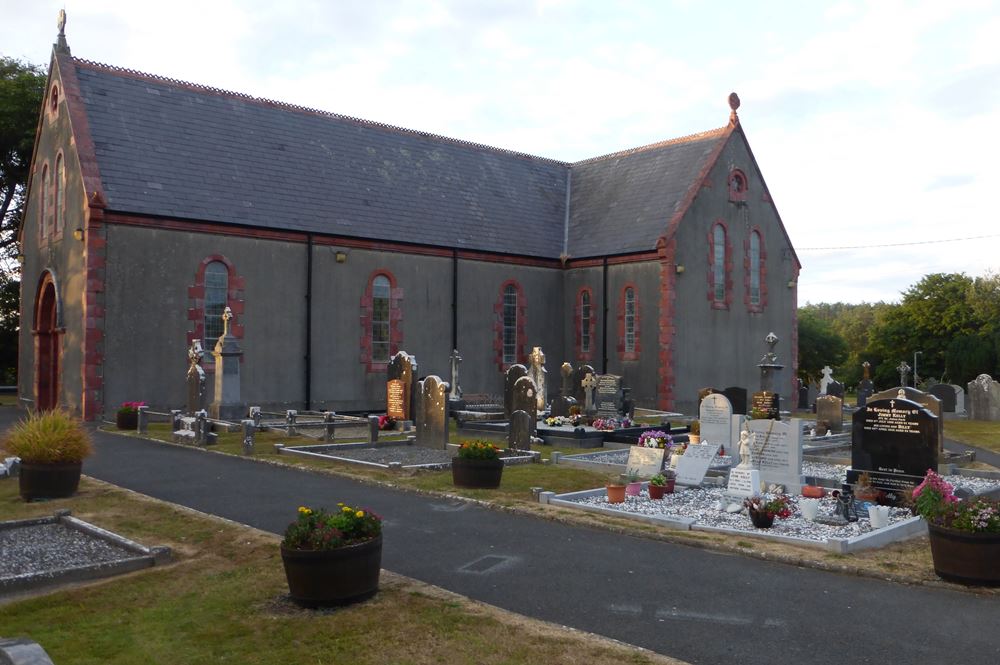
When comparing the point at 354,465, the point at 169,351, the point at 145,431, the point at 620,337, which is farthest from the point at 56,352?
the point at 620,337

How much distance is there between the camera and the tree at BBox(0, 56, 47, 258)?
40344 millimetres

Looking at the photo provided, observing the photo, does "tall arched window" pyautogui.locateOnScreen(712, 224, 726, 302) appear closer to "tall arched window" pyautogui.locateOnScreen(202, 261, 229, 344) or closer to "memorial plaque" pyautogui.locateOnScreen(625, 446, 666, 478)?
"tall arched window" pyautogui.locateOnScreen(202, 261, 229, 344)

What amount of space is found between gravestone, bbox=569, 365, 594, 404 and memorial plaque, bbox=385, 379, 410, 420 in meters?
6.22

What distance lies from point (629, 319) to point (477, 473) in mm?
20821

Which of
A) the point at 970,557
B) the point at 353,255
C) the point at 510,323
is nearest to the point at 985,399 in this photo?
the point at 510,323

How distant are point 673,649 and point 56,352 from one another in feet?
94.1

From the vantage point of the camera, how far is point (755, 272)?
36.5 meters

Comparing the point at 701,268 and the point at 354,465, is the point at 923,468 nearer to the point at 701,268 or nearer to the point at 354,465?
the point at 354,465

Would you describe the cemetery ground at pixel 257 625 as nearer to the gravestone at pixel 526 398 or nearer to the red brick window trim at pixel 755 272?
the gravestone at pixel 526 398

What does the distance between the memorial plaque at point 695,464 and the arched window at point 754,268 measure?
23.1m

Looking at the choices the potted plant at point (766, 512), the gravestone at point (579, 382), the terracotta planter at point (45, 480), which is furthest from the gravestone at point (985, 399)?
the terracotta planter at point (45, 480)

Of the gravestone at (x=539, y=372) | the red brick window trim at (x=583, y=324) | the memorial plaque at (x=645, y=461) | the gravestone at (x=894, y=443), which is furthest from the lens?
the red brick window trim at (x=583, y=324)

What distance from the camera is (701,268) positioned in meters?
33.6

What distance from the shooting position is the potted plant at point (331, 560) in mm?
7387
